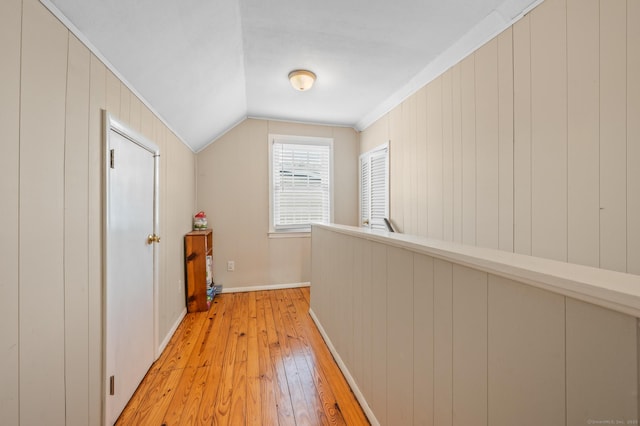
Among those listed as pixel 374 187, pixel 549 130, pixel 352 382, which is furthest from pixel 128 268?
pixel 374 187

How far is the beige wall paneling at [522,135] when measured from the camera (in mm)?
1574

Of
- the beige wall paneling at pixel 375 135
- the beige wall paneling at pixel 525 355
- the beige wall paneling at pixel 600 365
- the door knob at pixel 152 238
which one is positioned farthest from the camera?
the beige wall paneling at pixel 375 135

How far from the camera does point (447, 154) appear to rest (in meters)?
2.23

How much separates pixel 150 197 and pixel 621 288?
238 centimetres

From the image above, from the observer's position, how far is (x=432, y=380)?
94 centimetres

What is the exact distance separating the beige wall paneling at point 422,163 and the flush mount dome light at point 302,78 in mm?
1073

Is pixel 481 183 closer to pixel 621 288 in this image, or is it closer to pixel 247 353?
pixel 621 288

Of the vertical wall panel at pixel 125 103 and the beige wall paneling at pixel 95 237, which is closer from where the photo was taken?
the beige wall paneling at pixel 95 237

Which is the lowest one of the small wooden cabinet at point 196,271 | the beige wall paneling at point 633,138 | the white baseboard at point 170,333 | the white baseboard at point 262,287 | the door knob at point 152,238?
the white baseboard at point 170,333

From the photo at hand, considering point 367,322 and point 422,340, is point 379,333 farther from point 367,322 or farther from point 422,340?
point 422,340

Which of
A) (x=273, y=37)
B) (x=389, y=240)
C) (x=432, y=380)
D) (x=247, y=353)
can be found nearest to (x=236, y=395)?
(x=247, y=353)

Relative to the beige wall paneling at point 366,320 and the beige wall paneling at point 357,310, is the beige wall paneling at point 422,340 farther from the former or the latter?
the beige wall paneling at point 357,310

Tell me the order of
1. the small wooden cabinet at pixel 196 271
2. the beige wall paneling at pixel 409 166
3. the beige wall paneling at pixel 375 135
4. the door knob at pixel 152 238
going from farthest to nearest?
the beige wall paneling at pixel 375 135 < the small wooden cabinet at pixel 196 271 < the beige wall paneling at pixel 409 166 < the door knob at pixel 152 238

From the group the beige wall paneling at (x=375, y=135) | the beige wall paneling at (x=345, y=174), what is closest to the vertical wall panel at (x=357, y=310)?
the beige wall paneling at (x=375, y=135)
